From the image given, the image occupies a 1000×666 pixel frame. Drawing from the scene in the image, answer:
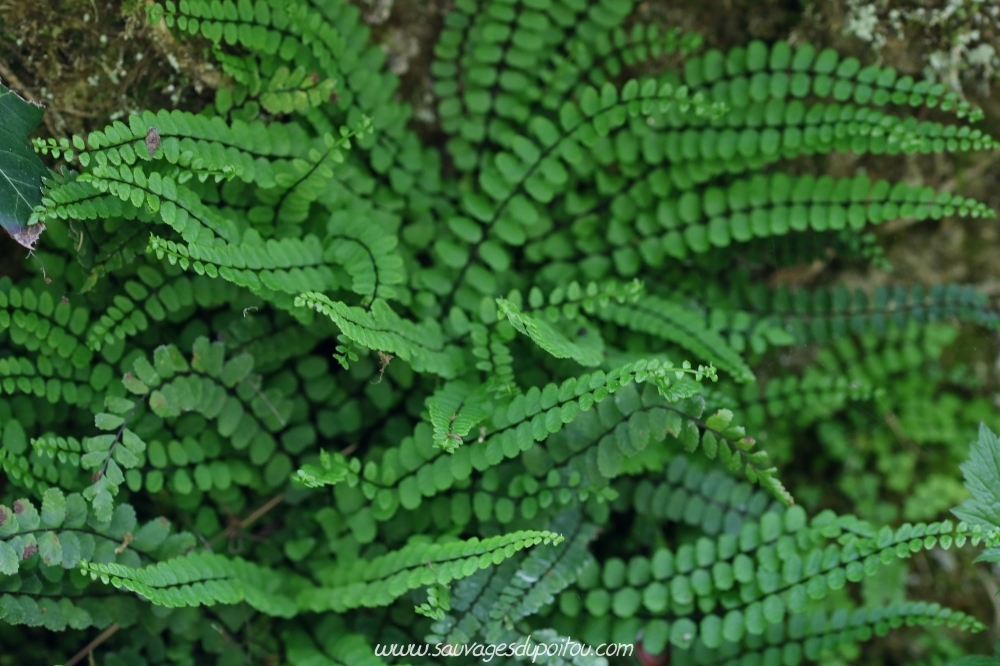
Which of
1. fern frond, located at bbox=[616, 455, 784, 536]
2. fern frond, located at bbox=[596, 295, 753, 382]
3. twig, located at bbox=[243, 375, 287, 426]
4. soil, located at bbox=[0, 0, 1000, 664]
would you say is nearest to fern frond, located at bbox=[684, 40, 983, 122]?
soil, located at bbox=[0, 0, 1000, 664]

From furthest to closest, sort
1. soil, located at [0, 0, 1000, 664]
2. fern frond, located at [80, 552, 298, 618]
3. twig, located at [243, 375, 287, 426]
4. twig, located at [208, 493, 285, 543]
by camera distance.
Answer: twig, located at [208, 493, 285, 543] < twig, located at [243, 375, 287, 426] < soil, located at [0, 0, 1000, 664] < fern frond, located at [80, 552, 298, 618]

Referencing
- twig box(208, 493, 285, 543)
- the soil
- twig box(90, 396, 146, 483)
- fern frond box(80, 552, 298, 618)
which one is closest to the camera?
fern frond box(80, 552, 298, 618)

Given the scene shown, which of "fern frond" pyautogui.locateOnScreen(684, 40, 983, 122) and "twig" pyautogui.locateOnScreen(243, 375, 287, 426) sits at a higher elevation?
"fern frond" pyautogui.locateOnScreen(684, 40, 983, 122)

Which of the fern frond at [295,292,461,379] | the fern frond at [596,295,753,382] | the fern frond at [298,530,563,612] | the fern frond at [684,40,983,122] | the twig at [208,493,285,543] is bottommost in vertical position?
the twig at [208,493,285,543]

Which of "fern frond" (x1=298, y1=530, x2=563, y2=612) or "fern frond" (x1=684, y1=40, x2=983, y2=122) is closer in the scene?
"fern frond" (x1=298, y1=530, x2=563, y2=612)

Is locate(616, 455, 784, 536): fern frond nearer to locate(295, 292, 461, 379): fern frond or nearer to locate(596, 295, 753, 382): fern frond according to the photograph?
locate(596, 295, 753, 382): fern frond

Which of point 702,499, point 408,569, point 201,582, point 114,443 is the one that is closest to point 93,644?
point 201,582

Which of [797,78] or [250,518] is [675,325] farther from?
[250,518]
